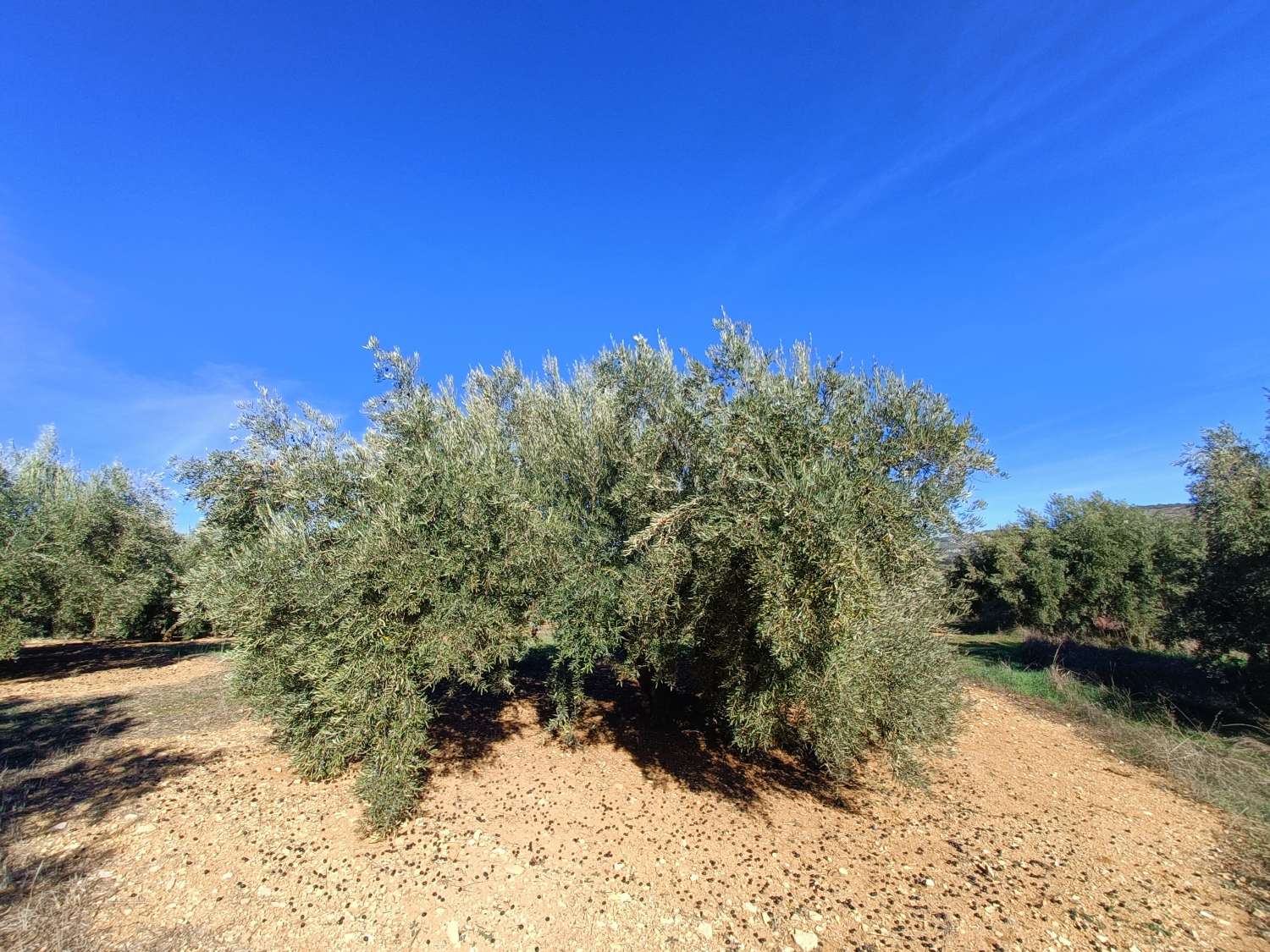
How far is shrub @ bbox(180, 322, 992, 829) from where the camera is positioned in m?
6.63

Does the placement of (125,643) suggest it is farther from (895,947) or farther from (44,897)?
(895,947)

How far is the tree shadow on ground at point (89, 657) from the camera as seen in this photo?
17.4m

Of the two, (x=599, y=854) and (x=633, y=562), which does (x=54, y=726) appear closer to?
(x=599, y=854)

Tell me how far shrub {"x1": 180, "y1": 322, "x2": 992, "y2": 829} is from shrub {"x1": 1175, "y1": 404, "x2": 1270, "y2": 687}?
9228 millimetres

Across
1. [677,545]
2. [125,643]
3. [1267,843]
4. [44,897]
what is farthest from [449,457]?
[125,643]

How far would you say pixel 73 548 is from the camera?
1606 cm

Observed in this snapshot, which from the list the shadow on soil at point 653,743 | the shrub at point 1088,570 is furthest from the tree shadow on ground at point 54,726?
the shrub at point 1088,570

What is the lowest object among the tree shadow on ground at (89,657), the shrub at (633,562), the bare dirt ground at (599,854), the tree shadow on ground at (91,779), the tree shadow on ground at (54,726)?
the bare dirt ground at (599,854)

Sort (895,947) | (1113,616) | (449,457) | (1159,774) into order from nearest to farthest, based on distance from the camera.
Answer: (895,947), (449,457), (1159,774), (1113,616)

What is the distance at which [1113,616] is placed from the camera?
82.9 ft

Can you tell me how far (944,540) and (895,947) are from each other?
5.54 metres

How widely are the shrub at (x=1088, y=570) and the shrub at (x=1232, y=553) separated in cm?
840

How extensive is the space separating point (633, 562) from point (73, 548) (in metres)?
18.9

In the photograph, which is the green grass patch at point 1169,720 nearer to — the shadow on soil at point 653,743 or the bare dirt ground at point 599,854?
the bare dirt ground at point 599,854
